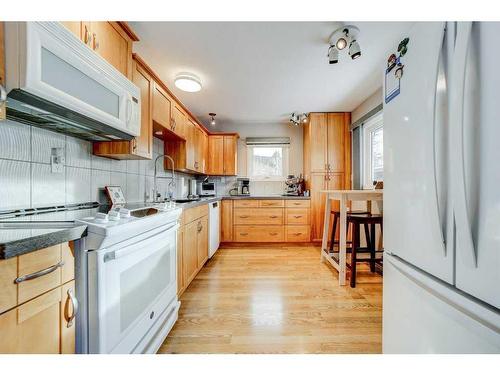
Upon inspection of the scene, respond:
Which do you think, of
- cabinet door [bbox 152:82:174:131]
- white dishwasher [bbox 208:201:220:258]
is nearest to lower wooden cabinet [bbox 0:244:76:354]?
cabinet door [bbox 152:82:174:131]

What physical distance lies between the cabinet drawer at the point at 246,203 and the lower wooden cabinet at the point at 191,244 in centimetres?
101

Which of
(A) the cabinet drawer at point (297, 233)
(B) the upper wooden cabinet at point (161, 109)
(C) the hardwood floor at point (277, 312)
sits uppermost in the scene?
(B) the upper wooden cabinet at point (161, 109)

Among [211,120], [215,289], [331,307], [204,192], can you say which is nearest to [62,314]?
[215,289]

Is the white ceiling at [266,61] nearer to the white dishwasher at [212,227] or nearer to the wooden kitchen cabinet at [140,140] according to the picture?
the wooden kitchen cabinet at [140,140]

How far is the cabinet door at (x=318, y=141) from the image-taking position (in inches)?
149

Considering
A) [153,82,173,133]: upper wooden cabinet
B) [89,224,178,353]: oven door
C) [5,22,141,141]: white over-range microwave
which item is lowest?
[89,224,178,353]: oven door

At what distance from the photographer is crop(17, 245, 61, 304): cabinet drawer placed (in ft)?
2.10

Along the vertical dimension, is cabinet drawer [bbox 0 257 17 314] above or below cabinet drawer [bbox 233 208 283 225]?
above

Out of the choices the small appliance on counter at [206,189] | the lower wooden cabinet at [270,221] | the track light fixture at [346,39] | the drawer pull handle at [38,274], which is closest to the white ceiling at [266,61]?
the track light fixture at [346,39]

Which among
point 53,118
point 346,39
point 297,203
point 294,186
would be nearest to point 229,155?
point 294,186

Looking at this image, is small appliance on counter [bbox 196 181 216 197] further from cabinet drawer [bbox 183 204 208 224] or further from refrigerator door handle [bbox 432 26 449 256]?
refrigerator door handle [bbox 432 26 449 256]

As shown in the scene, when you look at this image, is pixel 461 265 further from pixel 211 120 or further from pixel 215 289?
pixel 211 120

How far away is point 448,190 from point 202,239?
234cm
